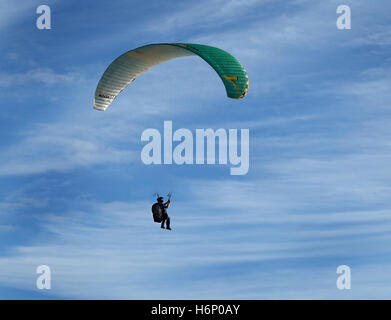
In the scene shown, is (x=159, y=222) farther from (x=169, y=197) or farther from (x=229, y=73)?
(x=229, y=73)

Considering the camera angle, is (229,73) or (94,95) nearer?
(229,73)

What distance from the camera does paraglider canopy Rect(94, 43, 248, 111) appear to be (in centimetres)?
3797

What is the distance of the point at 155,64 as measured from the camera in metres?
43.8

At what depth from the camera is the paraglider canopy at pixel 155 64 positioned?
125 ft
